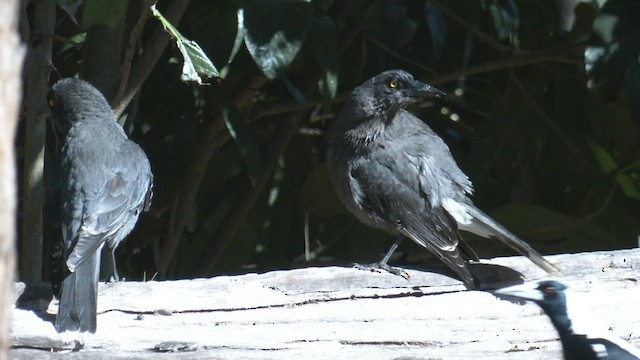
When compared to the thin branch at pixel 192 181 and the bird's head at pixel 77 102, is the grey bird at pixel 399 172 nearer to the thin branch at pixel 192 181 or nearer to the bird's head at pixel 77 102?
the thin branch at pixel 192 181

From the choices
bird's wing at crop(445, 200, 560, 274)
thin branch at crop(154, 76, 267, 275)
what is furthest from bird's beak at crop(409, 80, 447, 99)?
thin branch at crop(154, 76, 267, 275)

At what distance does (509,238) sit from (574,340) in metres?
0.87

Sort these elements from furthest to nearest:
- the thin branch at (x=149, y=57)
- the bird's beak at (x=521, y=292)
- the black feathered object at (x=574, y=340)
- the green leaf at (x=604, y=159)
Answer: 1. the green leaf at (x=604, y=159)
2. the thin branch at (x=149, y=57)
3. the bird's beak at (x=521, y=292)
4. the black feathered object at (x=574, y=340)

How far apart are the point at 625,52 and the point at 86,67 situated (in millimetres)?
3130

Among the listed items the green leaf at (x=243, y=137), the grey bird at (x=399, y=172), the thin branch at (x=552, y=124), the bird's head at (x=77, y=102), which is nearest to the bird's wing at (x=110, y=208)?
the bird's head at (x=77, y=102)

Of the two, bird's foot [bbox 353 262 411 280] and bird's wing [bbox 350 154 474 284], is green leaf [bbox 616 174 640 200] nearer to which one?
bird's wing [bbox 350 154 474 284]

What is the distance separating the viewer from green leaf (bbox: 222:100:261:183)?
6059 millimetres

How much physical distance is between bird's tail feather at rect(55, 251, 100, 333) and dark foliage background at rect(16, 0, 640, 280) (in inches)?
60.5

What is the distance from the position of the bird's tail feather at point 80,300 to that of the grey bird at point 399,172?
1.63 m

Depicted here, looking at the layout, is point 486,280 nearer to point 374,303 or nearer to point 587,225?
point 374,303

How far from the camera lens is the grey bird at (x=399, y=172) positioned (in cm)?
562

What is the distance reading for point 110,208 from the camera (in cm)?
514

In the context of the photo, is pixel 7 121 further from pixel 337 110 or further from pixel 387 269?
pixel 337 110

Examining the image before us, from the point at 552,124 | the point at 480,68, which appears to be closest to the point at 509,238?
the point at 480,68
